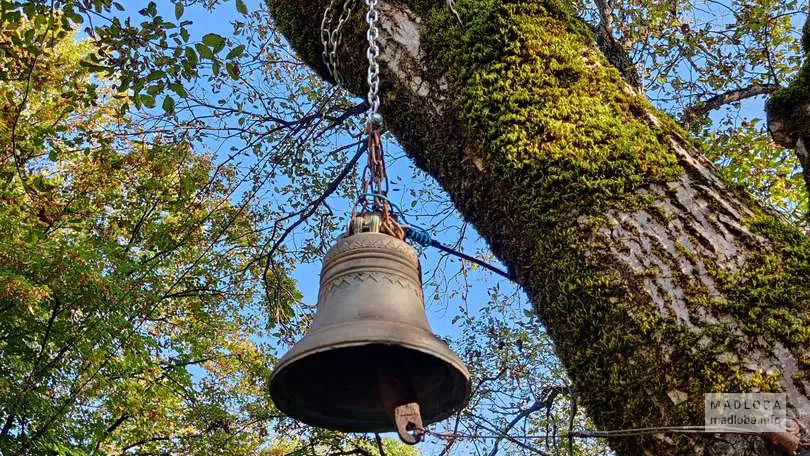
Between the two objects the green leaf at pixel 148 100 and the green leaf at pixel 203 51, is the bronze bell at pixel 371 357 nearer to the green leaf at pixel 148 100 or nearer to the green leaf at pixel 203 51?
the green leaf at pixel 203 51

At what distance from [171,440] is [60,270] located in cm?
495

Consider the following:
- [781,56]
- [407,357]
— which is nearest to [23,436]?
[407,357]

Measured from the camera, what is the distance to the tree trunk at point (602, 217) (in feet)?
6.12

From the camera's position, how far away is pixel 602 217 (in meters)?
2.19

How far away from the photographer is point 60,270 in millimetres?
7164

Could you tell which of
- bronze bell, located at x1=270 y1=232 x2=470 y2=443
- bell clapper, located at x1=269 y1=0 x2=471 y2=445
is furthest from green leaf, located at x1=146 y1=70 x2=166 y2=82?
bronze bell, located at x1=270 y1=232 x2=470 y2=443

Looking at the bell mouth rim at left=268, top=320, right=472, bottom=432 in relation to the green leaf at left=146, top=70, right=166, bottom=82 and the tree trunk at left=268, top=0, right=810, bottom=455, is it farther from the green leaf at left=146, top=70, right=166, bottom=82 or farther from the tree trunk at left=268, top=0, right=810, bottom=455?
the green leaf at left=146, top=70, right=166, bottom=82

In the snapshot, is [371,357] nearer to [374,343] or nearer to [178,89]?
[374,343]

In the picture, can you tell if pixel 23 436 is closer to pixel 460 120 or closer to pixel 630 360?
pixel 460 120

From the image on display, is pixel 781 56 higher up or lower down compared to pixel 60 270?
higher up

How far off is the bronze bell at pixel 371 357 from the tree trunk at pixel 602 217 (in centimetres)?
36

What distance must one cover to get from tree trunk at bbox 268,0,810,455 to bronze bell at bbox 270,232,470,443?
1.19 ft

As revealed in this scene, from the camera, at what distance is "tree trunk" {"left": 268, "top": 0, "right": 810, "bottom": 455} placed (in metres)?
1.87

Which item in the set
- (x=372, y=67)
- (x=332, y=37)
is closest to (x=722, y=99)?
(x=332, y=37)
